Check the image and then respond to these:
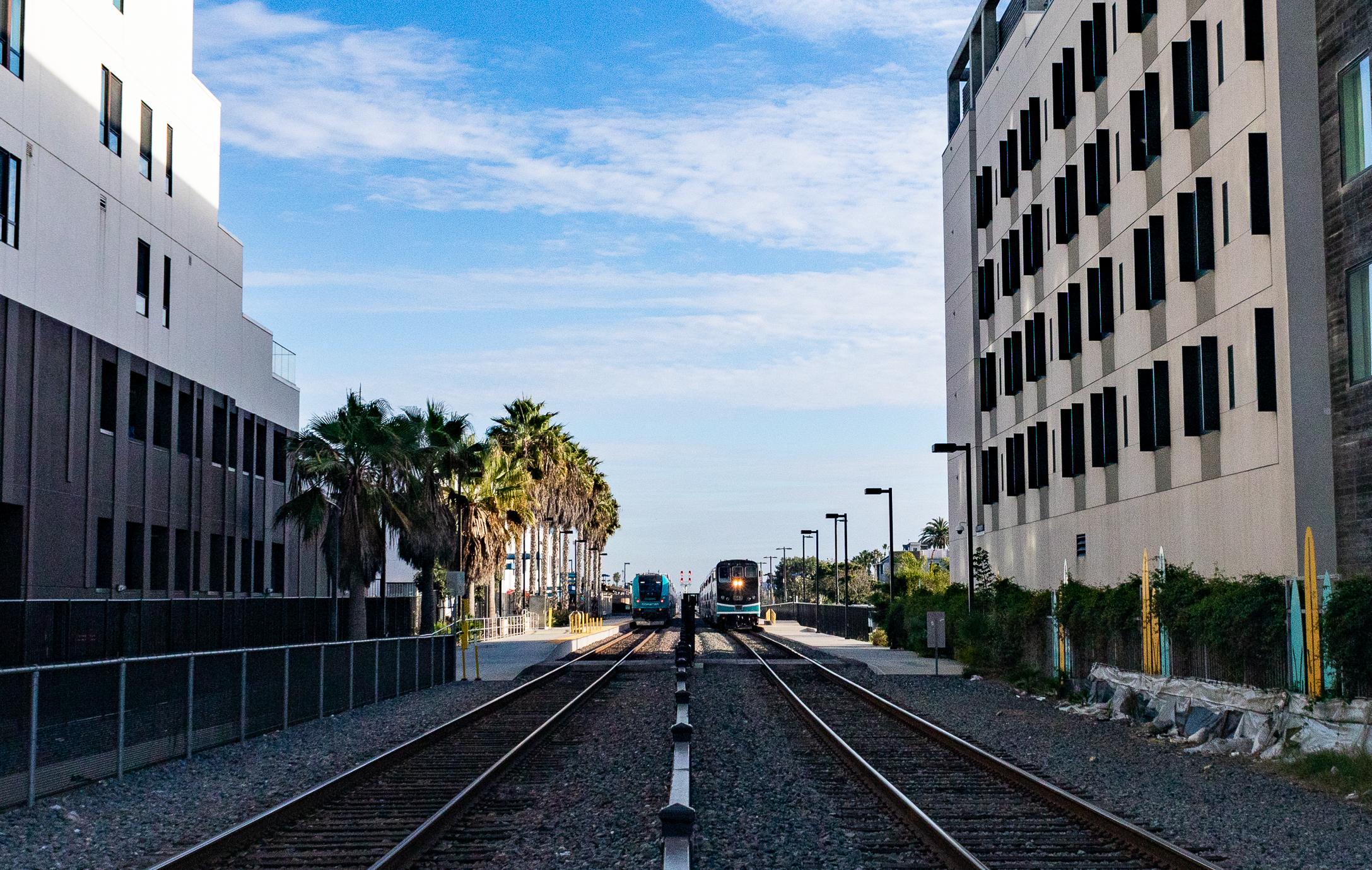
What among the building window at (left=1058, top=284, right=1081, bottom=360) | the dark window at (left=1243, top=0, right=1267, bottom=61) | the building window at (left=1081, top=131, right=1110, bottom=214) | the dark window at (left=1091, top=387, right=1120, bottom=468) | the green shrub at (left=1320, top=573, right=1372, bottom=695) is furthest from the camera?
the building window at (left=1058, top=284, right=1081, bottom=360)

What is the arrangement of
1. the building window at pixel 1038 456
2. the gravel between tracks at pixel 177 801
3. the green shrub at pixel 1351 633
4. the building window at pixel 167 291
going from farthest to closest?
the building window at pixel 1038 456 < the building window at pixel 167 291 < the green shrub at pixel 1351 633 < the gravel between tracks at pixel 177 801

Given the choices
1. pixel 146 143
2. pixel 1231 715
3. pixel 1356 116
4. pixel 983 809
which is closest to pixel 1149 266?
pixel 1356 116

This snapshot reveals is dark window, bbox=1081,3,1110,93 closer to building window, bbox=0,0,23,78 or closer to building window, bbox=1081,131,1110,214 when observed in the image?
building window, bbox=1081,131,1110,214

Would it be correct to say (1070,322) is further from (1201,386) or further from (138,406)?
(138,406)

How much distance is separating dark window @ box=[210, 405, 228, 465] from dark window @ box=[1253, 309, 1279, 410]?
1122 inches

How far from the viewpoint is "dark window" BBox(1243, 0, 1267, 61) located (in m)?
23.9

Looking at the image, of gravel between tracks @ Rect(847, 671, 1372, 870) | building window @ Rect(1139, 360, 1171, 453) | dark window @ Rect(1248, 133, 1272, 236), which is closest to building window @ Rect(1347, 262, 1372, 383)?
dark window @ Rect(1248, 133, 1272, 236)

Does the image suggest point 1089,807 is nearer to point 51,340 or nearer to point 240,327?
point 51,340

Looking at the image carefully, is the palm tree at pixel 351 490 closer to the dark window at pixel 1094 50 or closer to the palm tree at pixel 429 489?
the palm tree at pixel 429 489

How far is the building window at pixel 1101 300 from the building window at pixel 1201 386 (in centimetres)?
575

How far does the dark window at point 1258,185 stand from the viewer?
23594 millimetres

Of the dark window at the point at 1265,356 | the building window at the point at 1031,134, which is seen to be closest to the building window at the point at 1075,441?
the building window at the point at 1031,134

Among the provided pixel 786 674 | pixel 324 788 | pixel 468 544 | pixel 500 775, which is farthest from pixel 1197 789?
pixel 468 544

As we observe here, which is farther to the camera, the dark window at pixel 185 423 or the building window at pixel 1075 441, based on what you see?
the dark window at pixel 185 423
